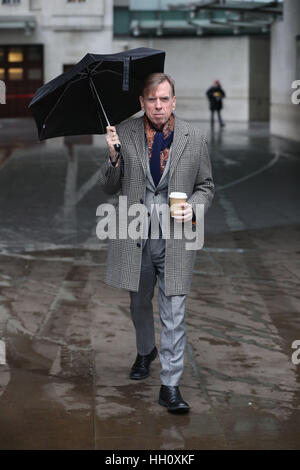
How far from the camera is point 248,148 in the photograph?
78.4 feet

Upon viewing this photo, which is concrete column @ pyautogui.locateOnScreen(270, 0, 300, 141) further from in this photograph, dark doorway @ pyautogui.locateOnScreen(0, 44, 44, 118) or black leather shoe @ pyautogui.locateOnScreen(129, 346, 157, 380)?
black leather shoe @ pyautogui.locateOnScreen(129, 346, 157, 380)

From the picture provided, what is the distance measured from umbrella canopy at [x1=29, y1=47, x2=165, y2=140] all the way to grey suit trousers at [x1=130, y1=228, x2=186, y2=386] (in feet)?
2.64

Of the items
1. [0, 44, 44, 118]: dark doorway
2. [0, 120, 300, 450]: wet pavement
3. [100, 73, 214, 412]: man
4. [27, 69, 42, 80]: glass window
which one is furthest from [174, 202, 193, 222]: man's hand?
[27, 69, 42, 80]: glass window

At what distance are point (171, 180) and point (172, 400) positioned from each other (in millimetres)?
1206

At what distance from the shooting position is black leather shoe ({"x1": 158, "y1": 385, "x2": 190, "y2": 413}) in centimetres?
494

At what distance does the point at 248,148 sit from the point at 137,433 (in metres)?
19.7

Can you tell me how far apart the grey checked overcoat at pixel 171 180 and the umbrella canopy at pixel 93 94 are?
0.22 metres

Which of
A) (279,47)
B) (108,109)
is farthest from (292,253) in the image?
(279,47)

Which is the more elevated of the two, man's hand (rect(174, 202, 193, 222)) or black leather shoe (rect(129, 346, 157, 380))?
man's hand (rect(174, 202, 193, 222))

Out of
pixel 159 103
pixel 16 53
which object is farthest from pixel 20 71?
pixel 159 103

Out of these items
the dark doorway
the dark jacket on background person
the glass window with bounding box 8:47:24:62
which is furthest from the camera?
the glass window with bounding box 8:47:24:62

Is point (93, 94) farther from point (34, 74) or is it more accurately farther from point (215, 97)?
point (34, 74)

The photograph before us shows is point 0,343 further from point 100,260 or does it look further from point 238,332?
point 100,260

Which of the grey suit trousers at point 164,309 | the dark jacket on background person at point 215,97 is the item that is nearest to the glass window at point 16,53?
the dark jacket on background person at point 215,97
